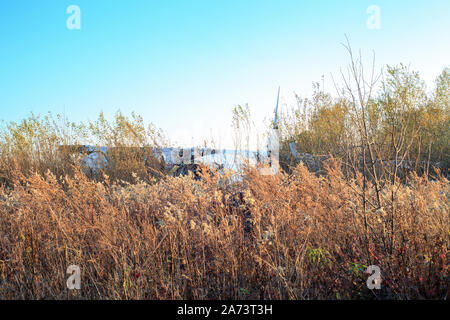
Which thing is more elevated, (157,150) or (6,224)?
(157,150)

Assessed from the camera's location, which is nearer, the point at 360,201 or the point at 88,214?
the point at 360,201

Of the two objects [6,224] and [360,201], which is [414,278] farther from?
[6,224]

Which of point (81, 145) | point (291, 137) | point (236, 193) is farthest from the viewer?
point (291, 137)

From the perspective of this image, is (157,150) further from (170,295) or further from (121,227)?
(170,295)

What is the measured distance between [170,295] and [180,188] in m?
1.38
